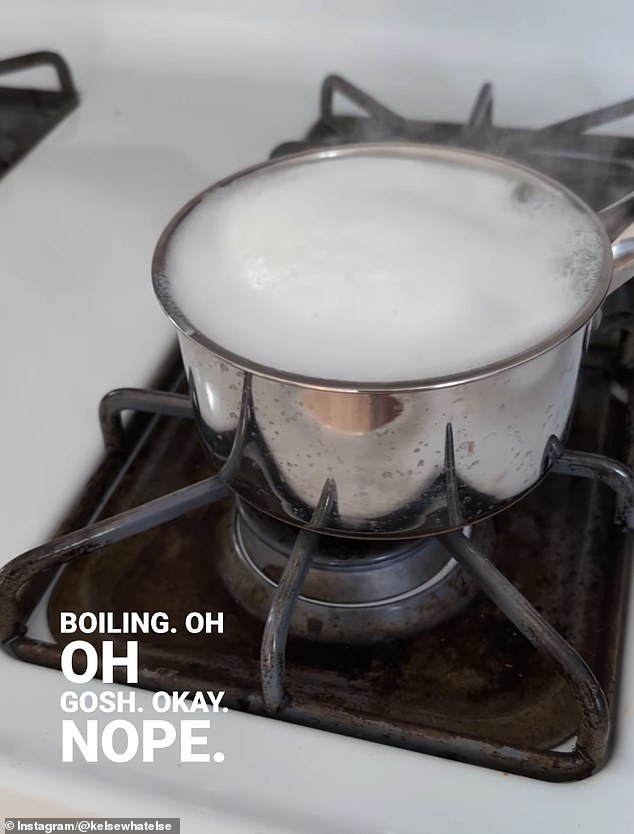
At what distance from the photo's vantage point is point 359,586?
1.39ft

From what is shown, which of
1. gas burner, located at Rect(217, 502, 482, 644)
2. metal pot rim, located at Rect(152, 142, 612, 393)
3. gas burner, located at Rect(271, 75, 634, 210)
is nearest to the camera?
metal pot rim, located at Rect(152, 142, 612, 393)

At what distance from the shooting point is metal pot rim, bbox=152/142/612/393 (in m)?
0.31

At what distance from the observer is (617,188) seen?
0.64 m

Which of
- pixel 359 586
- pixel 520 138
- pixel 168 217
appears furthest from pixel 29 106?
pixel 359 586

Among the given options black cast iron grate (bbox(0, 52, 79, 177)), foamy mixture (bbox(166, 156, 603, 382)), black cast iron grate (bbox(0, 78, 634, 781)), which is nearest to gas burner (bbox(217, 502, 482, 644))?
black cast iron grate (bbox(0, 78, 634, 781))

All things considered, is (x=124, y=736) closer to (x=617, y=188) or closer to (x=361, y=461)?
(x=361, y=461)

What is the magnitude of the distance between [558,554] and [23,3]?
770 millimetres

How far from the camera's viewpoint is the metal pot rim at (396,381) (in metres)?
0.31

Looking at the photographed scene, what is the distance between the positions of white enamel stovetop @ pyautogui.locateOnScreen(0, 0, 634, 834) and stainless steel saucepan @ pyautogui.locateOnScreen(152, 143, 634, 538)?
0.32ft

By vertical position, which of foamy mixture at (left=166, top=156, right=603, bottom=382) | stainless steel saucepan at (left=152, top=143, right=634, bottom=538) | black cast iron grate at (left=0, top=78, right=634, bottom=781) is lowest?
black cast iron grate at (left=0, top=78, right=634, bottom=781)

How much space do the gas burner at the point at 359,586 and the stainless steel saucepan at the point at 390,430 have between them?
2.2 inches

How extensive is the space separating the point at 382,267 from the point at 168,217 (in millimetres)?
303

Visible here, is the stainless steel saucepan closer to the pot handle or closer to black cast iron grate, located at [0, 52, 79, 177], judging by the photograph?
the pot handle

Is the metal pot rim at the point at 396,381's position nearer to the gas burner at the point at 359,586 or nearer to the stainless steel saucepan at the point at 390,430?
the stainless steel saucepan at the point at 390,430
